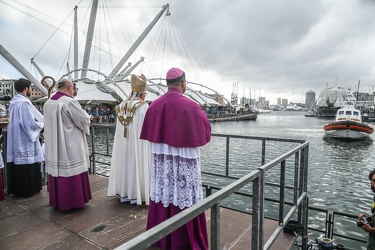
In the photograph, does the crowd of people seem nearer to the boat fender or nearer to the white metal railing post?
the white metal railing post

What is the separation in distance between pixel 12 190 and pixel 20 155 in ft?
2.62

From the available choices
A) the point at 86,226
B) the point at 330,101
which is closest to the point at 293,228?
the point at 86,226

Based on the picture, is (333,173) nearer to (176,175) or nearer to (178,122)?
(176,175)

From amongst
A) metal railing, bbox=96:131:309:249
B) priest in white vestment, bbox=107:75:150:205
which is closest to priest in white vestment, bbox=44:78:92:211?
priest in white vestment, bbox=107:75:150:205

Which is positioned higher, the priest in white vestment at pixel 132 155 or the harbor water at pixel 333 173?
the priest in white vestment at pixel 132 155

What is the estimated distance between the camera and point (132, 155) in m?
4.41

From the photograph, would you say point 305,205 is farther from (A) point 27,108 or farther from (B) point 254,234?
(A) point 27,108

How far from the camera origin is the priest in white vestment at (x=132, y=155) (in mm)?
4359

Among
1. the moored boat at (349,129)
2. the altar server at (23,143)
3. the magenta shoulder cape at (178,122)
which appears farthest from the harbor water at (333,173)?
the magenta shoulder cape at (178,122)

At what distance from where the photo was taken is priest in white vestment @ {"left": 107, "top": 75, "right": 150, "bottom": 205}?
14.3 ft

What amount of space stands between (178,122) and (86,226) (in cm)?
216

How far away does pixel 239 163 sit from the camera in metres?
16.8

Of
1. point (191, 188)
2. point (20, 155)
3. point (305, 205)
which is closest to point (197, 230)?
point (191, 188)

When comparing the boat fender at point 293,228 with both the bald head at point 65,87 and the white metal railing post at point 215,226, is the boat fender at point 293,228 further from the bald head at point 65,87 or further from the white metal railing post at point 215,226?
the bald head at point 65,87
